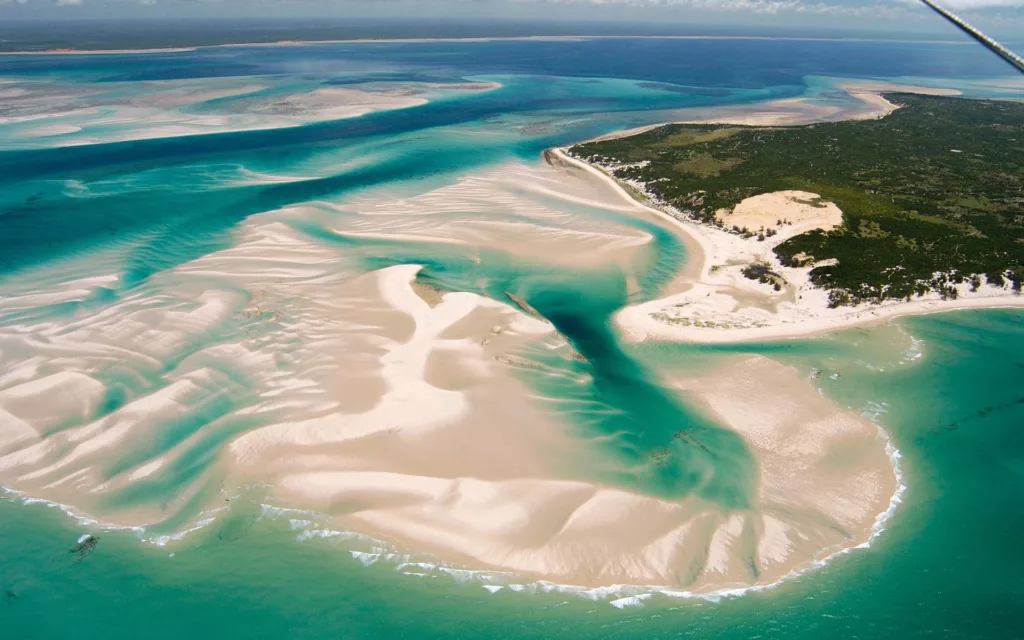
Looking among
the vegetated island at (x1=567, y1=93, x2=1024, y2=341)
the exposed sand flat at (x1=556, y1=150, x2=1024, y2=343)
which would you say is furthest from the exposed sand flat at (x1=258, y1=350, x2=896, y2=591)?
the vegetated island at (x1=567, y1=93, x2=1024, y2=341)

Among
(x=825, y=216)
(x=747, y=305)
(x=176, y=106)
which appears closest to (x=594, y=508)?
(x=747, y=305)

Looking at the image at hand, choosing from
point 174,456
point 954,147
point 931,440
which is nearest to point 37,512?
point 174,456

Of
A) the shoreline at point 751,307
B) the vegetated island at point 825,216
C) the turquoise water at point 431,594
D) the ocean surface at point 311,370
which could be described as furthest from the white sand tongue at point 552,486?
the vegetated island at point 825,216

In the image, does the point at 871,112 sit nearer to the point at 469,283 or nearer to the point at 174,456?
the point at 469,283

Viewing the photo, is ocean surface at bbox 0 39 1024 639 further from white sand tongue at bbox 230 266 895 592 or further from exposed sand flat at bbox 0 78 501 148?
exposed sand flat at bbox 0 78 501 148

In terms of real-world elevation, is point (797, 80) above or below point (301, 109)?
above

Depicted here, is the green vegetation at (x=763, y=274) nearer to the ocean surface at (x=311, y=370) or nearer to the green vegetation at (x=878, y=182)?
the green vegetation at (x=878, y=182)

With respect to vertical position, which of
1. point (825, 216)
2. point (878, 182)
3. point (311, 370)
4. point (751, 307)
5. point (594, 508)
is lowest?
point (594, 508)

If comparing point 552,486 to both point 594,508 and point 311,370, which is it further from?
point 311,370
